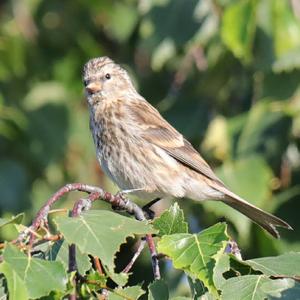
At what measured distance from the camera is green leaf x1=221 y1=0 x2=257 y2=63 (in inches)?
249

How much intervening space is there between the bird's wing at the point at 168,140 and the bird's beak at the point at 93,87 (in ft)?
0.86

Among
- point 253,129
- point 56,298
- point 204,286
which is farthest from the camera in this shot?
point 253,129

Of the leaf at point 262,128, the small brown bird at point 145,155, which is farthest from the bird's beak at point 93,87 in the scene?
the leaf at point 262,128

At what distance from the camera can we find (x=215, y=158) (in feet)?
24.3

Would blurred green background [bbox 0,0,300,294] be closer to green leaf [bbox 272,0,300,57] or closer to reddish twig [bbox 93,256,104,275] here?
green leaf [bbox 272,0,300,57]

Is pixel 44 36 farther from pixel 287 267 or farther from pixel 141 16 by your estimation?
pixel 287 267

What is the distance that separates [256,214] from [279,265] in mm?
2351

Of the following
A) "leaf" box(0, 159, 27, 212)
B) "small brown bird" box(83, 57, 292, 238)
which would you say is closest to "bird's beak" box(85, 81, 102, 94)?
"small brown bird" box(83, 57, 292, 238)

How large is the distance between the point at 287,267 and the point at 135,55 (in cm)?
583

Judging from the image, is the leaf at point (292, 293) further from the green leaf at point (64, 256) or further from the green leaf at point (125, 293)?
the green leaf at point (64, 256)

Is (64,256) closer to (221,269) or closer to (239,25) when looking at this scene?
(221,269)

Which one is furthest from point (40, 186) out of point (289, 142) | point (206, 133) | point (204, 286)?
point (204, 286)

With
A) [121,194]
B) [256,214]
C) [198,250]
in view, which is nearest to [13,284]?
[198,250]

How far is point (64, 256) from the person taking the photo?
11.9 feet
